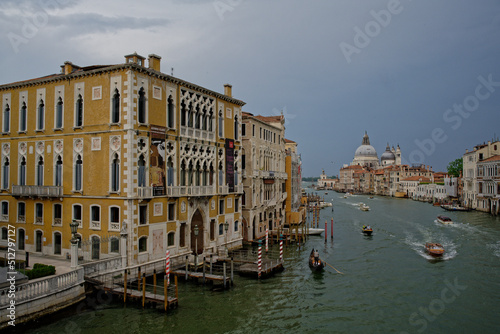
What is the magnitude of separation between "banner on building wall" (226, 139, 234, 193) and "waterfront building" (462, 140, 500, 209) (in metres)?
57.3

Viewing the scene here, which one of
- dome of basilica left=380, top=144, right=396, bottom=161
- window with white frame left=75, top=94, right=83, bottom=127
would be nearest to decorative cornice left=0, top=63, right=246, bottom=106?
window with white frame left=75, top=94, right=83, bottom=127

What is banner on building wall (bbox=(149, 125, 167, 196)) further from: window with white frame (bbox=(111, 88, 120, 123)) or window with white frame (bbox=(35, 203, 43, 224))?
window with white frame (bbox=(35, 203, 43, 224))

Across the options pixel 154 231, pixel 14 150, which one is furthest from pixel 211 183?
pixel 14 150

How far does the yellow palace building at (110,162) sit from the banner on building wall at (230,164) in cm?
172

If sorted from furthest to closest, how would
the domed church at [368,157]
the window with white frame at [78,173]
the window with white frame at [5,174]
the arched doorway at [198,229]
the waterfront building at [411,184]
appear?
the domed church at [368,157] < the waterfront building at [411,184] < the arched doorway at [198,229] < the window with white frame at [5,174] < the window with white frame at [78,173]

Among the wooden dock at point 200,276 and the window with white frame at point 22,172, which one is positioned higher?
the window with white frame at point 22,172

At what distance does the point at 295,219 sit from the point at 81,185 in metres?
28.0

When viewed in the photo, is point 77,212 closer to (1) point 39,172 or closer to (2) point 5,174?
(1) point 39,172

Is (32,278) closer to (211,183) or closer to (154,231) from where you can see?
(154,231)

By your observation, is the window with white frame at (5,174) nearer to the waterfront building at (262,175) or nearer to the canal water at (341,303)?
the canal water at (341,303)

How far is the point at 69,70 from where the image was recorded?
75.1 ft

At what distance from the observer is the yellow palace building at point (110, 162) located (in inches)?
802

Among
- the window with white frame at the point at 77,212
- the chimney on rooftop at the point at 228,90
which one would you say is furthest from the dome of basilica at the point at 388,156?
the window with white frame at the point at 77,212

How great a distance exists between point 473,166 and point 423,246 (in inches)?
1805
